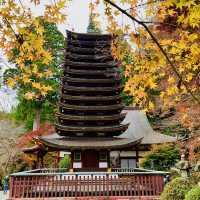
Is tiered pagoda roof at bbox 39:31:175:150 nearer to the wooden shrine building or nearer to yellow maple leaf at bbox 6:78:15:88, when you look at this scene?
the wooden shrine building

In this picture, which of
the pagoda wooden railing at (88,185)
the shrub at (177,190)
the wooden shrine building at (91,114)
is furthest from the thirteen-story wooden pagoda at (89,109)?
the shrub at (177,190)

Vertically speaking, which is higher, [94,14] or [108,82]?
[108,82]

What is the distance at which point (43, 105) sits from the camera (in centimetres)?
3994

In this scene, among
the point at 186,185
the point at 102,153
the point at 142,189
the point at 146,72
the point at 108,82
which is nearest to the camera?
the point at 146,72

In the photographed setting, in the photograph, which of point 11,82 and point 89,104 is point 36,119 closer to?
point 89,104

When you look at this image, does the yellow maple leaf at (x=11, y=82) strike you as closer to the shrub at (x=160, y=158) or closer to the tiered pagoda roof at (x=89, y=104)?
the tiered pagoda roof at (x=89, y=104)

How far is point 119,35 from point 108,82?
59.6 feet

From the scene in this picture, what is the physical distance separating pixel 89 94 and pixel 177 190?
12.8 metres

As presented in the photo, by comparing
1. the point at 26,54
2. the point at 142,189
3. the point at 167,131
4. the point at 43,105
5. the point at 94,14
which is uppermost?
the point at 43,105

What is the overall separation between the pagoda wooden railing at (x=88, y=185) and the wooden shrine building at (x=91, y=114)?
15.4 ft

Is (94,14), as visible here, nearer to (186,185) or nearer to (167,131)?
(186,185)

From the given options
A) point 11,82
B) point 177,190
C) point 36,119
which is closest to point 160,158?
point 177,190

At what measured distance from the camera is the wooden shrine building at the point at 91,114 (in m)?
20.2

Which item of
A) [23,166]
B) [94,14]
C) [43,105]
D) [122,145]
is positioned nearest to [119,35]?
[94,14]
